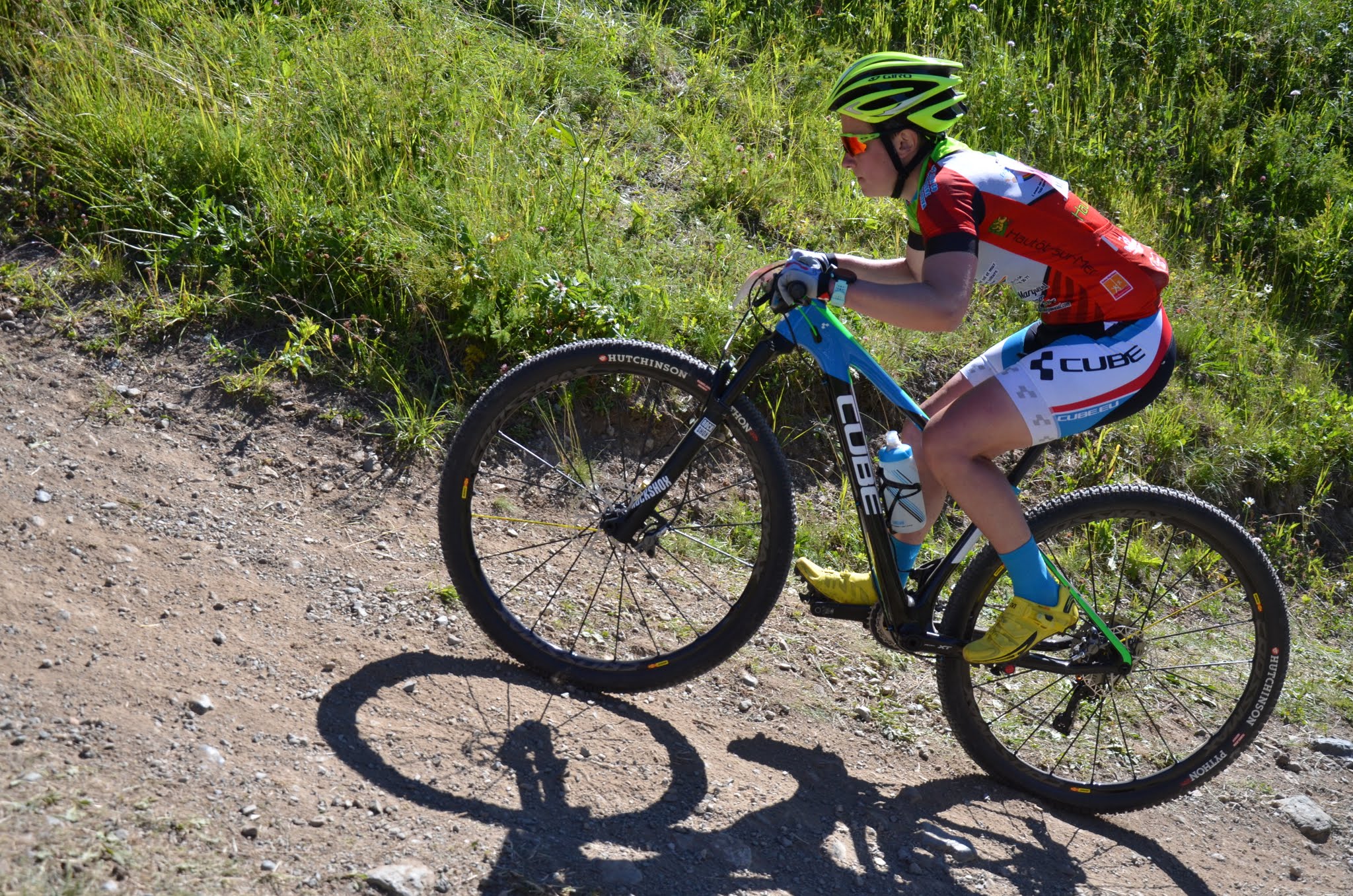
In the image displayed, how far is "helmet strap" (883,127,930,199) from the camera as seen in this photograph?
348 cm

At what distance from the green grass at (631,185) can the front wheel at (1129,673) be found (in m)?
0.71

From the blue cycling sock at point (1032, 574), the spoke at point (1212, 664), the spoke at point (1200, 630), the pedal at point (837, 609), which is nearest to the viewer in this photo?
the blue cycling sock at point (1032, 574)

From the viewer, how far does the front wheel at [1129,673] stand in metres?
3.76

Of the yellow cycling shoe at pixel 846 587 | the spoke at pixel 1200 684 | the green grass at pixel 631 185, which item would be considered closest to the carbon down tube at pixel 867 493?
the yellow cycling shoe at pixel 846 587

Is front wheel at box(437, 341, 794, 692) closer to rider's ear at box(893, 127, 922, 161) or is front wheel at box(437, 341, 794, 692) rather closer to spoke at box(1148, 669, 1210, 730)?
rider's ear at box(893, 127, 922, 161)

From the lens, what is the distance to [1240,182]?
750cm

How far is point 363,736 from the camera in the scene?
340cm

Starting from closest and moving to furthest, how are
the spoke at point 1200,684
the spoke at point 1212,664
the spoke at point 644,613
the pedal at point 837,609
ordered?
the pedal at point 837,609
the spoke at point 644,613
the spoke at point 1212,664
the spoke at point 1200,684

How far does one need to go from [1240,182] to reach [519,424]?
18.3ft

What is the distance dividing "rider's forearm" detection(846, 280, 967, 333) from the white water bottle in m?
0.58

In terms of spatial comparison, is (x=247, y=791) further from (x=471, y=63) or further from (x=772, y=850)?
(x=471, y=63)

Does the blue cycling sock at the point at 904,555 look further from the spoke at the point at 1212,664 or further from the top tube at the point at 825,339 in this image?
the spoke at the point at 1212,664

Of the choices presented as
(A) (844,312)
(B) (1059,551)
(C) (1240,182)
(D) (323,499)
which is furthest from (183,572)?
(C) (1240,182)

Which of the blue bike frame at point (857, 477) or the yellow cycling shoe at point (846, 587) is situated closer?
the blue bike frame at point (857, 477)
